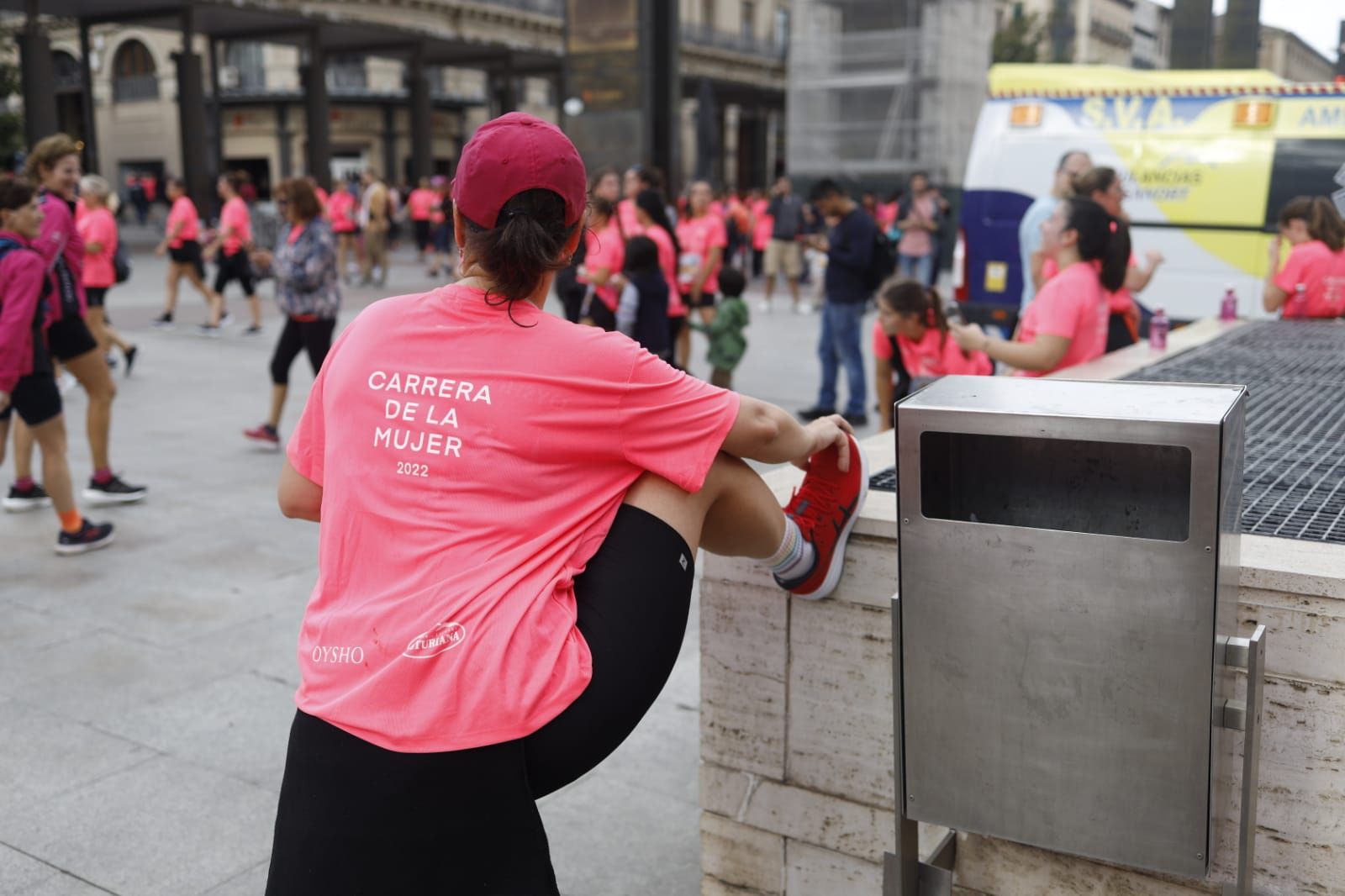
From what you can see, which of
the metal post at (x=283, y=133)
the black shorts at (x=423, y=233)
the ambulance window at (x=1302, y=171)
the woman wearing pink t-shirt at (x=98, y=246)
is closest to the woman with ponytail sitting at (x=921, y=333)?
the ambulance window at (x=1302, y=171)

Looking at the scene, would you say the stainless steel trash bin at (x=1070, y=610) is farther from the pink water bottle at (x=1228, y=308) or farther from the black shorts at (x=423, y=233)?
the black shorts at (x=423, y=233)

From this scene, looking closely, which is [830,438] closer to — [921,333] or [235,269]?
[921,333]

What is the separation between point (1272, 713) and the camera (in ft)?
7.51

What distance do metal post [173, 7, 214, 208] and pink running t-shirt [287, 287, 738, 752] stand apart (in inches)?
928

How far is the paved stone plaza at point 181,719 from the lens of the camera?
322cm

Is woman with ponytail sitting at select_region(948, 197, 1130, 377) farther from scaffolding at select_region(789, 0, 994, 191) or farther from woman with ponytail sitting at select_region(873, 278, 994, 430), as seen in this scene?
scaffolding at select_region(789, 0, 994, 191)

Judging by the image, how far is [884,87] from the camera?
82.2 feet

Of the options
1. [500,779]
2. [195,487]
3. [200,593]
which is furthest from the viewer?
[195,487]

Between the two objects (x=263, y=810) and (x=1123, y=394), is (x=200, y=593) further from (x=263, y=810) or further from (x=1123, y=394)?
(x=1123, y=394)

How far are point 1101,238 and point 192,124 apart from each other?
22.3 m

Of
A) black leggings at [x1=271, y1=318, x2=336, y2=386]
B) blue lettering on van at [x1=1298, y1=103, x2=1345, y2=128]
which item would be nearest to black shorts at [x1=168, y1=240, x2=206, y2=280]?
black leggings at [x1=271, y1=318, x2=336, y2=386]

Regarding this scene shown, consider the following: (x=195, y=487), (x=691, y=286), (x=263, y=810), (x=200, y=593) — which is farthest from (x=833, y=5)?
(x=263, y=810)

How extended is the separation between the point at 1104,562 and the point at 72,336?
17.9ft

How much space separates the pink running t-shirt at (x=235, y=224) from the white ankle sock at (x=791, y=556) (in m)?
12.1
